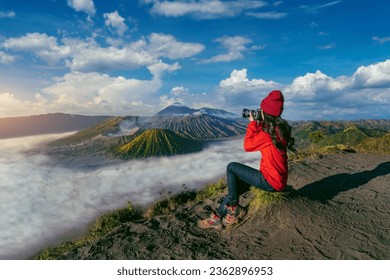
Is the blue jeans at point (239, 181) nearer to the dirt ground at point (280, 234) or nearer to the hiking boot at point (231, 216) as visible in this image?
the hiking boot at point (231, 216)

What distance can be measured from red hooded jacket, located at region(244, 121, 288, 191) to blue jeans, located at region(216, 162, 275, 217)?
17 centimetres

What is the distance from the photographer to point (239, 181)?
8.45m

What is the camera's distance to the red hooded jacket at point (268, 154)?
736cm

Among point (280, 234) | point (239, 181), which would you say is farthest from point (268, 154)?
point (280, 234)

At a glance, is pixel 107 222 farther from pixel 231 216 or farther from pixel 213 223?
pixel 231 216

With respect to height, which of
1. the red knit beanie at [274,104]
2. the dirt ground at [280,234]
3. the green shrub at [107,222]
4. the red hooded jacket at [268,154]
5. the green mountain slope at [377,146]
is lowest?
the green shrub at [107,222]

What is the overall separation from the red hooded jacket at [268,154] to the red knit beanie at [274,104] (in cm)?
42

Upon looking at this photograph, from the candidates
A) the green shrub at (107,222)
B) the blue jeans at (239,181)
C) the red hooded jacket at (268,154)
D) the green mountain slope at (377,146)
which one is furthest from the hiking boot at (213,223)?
the green mountain slope at (377,146)

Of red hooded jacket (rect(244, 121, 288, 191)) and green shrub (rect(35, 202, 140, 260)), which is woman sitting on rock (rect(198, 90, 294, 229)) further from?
green shrub (rect(35, 202, 140, 260))

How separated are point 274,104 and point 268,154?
116 centimetres

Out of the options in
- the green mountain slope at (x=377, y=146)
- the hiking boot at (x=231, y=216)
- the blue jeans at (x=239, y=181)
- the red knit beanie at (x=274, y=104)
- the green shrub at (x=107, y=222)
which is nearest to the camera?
the red knit beanie at (x=274, y=104)
